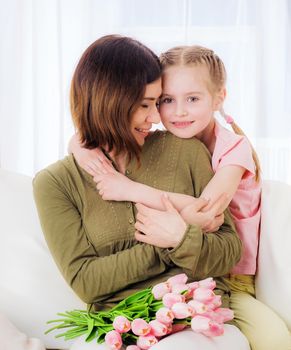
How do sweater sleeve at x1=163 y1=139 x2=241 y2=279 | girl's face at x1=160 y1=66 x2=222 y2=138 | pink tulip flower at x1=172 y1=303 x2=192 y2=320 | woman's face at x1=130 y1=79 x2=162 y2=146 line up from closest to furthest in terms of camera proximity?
1. pink tulip flower at x1=172 y1=303 x2=192 y2=320
2. sweater sleeve at x1=163 y1=139 x2=241 y2=279
3. woman's face at x1=130 y1=79 x2=162 y2=146
4. girl's face at x1=160 y1=66 x2=222 y2=138

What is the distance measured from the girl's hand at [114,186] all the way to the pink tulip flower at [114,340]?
17.2 inches

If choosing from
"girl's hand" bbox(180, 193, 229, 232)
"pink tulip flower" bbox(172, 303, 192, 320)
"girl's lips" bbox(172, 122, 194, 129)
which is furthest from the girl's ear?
"pink tulip flower" bbox(172, 303, 192, 320)

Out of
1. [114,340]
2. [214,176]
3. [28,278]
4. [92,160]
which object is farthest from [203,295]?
[28,278]

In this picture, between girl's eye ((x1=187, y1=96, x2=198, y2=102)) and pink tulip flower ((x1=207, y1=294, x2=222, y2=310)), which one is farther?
girl's eye ((x1=187, y1=96, x2=198, y2=102))

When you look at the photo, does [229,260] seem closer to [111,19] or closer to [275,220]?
[275,220]

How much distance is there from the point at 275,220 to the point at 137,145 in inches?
20.6

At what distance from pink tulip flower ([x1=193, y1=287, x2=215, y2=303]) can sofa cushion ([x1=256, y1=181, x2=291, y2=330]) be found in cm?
48

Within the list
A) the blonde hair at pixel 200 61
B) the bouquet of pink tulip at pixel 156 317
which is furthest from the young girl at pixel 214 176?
the bouquet of pink tulip at pixel 156 317

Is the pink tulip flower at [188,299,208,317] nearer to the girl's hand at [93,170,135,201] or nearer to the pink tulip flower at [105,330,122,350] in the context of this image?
the pink tulip flower at [105,330,122,350]

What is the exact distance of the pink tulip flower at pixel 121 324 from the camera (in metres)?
1.68

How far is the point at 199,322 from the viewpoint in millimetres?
1653

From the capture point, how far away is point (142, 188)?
1.98m

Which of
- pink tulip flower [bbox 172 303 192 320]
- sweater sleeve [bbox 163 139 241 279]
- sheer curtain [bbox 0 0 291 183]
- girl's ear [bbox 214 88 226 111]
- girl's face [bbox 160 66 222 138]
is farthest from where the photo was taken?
sheer curtain [bbox 0 0 291 183]

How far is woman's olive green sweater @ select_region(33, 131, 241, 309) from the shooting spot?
1.91 m
